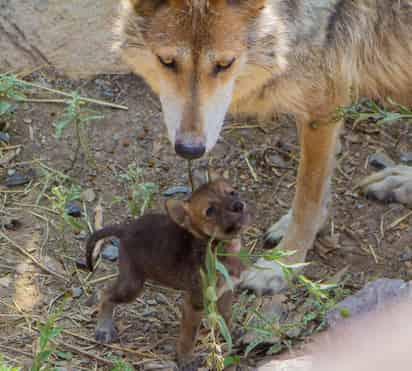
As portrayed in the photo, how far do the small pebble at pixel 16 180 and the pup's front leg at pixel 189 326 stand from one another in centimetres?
172

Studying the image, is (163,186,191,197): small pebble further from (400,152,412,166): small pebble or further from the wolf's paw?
(400,152,412,166): small pebble

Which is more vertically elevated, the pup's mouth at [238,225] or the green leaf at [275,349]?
the pup's mouth at [238,225]

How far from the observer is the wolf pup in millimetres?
2930

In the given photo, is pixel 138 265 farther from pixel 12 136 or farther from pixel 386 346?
pixel 386 346

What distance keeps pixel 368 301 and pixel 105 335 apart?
4.23ft

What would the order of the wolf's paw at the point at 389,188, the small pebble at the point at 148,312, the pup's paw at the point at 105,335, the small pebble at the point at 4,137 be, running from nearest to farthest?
the pup's paw at the point at 105,335 → the small pebble at the point at 148,312 → the wolf's paw at the point at 389,188 → the small pebble at the point at 4,137

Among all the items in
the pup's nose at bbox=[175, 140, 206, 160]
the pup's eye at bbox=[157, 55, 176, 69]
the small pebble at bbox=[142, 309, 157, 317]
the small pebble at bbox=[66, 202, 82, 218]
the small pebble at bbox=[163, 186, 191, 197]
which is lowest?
the small pebble at bbox=[142, 309, 157, 317]

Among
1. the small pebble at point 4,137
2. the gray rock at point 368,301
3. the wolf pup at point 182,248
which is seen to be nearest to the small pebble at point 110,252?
the wolf pup at point 182,248

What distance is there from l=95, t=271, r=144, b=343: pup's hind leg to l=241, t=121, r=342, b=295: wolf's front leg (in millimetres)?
869

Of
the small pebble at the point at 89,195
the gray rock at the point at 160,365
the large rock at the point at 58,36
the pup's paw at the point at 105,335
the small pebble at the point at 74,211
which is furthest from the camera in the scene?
the large rock at the point at 58,36

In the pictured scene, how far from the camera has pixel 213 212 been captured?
2932 millimetres

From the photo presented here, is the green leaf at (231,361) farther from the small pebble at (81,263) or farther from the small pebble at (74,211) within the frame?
the small pebble at (74,211)

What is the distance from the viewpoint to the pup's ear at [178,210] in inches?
120

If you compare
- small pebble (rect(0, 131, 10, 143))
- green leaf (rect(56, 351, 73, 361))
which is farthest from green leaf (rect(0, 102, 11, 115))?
green leaf (rect(56, 351, 73, 361))
